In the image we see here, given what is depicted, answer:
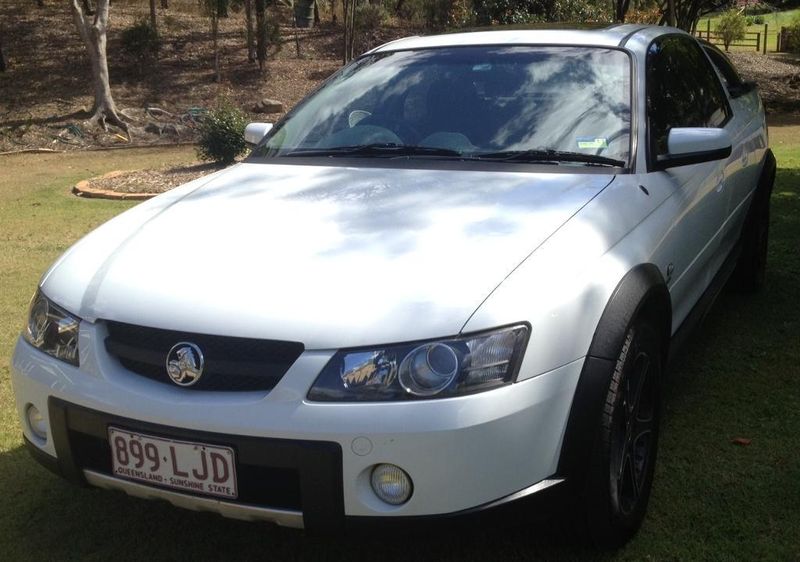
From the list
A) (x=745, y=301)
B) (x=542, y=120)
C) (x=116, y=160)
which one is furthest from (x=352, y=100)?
(x=116, y=160)

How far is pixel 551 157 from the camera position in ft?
10.6

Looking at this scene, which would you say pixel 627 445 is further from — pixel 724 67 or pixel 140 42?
pixel 140 42

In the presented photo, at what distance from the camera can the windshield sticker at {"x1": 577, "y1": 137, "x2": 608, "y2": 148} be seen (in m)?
3.26

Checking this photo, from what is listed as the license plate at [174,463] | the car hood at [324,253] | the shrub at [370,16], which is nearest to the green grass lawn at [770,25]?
the shrub at [370,16]

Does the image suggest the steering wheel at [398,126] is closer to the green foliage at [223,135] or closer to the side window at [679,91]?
the side window at [679,91]

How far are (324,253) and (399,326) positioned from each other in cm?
44

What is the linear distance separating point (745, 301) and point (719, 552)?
288 cm

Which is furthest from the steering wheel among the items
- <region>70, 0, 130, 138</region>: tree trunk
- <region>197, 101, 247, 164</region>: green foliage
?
<region>70, 0, 130, 138</region>: tree trunk

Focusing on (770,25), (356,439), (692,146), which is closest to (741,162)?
(692,146)

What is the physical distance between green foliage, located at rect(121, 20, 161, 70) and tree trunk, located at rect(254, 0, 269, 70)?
98.3 inches

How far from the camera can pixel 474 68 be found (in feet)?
12.1

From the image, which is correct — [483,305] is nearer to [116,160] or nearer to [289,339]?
[289,339]

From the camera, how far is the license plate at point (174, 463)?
230cm

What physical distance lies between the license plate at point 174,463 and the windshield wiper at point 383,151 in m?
1.55
